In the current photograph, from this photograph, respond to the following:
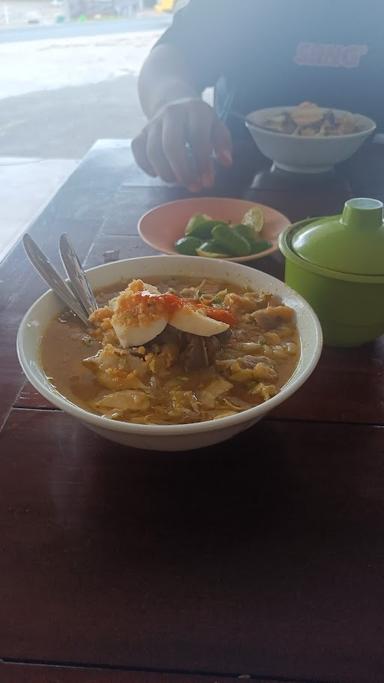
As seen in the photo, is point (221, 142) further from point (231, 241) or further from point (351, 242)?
point (351, 242)

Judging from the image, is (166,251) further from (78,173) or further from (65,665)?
(65,665)

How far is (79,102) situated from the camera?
6.32m

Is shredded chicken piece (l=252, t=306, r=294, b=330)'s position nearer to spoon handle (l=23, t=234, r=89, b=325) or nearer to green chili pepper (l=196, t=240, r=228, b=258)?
spoon handle (l=23, t=234, r=89, b=325)

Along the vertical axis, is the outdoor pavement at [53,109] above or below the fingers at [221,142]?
below

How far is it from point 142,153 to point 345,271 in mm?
1115

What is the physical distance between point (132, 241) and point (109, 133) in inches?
164

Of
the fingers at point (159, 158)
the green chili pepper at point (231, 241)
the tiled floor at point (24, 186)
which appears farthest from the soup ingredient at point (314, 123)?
the tiled floor at point (24, 186)

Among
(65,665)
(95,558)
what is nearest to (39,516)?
(95,558)

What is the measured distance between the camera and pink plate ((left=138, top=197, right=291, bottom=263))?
4.93 ft

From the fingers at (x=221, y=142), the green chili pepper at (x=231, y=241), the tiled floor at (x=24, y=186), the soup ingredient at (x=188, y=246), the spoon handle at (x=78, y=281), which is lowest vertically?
the tiled floor at (x=24, y=186)

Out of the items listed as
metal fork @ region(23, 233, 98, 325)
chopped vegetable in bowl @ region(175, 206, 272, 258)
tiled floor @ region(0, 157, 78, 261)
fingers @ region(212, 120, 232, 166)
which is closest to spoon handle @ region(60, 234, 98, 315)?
metal fork @ region(23, 233, 98, 325)

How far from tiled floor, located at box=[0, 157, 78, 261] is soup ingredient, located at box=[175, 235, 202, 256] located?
219cm

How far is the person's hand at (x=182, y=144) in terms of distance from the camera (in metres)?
1.85

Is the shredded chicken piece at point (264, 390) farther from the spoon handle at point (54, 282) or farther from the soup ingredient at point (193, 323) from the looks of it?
the spoon handle at point (54, 282)
